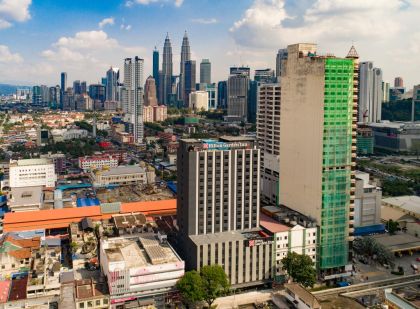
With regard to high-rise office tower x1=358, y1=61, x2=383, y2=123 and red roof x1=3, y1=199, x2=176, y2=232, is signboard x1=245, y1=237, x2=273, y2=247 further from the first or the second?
high-rise office tower x1=358, y1=61, x2=383, y2=123

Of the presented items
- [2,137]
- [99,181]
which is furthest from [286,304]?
[2,137]

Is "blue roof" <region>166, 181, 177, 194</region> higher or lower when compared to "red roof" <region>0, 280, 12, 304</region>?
higher

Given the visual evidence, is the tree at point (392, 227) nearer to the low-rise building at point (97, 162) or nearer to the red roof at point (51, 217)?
the red roof at point (51, 217)

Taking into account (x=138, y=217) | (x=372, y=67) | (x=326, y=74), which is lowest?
(x=138, y=217)

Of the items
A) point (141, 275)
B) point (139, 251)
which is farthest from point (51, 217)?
point (141, 275)

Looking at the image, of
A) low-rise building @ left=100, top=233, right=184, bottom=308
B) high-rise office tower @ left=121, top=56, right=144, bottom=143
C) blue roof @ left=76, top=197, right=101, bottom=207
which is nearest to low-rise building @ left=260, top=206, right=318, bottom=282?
low-rise building @ left=100, top=233, right=184, bottom=308

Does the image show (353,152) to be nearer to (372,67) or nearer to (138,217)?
(138,217)
